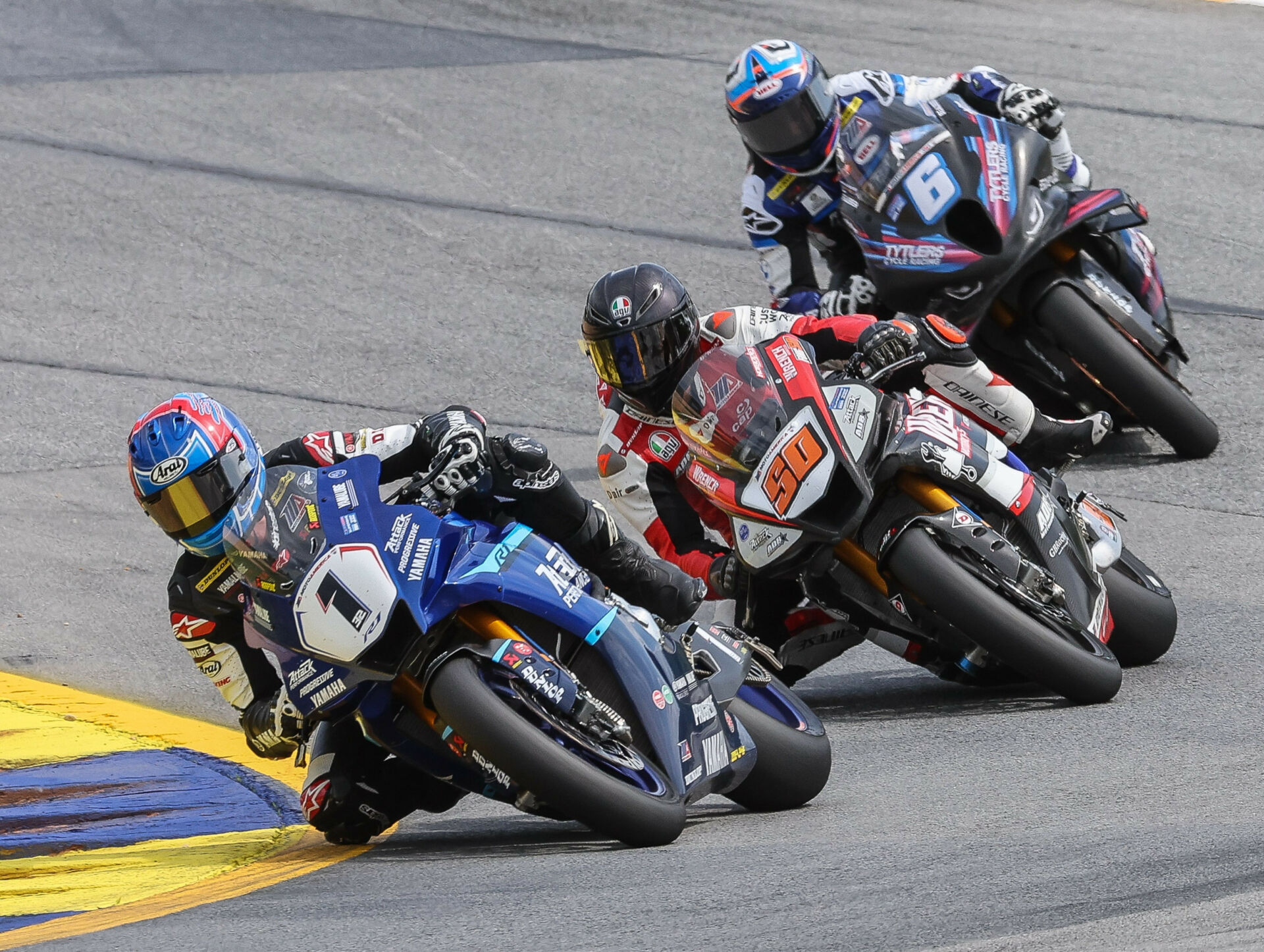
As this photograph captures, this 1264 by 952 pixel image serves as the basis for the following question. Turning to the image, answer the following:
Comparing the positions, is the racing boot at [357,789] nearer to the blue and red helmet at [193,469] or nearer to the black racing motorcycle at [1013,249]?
the blue and red helmet at [193,469]

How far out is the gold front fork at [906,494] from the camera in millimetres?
5988

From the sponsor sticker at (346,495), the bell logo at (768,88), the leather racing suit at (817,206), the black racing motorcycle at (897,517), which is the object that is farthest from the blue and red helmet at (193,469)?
the bell logo at (768,88)

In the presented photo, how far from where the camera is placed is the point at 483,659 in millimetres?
4820

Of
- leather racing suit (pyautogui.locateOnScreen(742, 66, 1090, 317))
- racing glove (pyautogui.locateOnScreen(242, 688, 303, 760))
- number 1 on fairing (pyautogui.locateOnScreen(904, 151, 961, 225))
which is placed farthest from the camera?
leather racing suit (pyautogui.locateOnScreen(742, 66, 1090, 317))

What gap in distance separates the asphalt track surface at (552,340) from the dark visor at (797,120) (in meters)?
2.00

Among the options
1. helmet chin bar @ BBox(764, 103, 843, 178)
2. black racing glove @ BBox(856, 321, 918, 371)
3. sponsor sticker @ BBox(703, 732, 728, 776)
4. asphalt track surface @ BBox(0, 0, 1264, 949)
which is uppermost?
black racing glove @ BBox(856, 321, 918, 371)

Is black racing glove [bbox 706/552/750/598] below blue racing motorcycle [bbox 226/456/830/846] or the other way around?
below

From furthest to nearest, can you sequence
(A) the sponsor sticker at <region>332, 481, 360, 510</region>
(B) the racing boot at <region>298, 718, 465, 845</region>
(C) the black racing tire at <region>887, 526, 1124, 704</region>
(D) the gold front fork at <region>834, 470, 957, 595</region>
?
(D) the gold front fork at <region>834, 470, 957, 595</region> → (C) the black racing tire at <region>887, 526, 1124, 704</region> → (B) the racing boot at <region>298, 718, 465, 845</region> → (A) the sponsor sticker at <region>332, 481, 360, 510</region>

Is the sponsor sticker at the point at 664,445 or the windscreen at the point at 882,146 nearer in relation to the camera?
the sponsor sticker at the point at 664,445

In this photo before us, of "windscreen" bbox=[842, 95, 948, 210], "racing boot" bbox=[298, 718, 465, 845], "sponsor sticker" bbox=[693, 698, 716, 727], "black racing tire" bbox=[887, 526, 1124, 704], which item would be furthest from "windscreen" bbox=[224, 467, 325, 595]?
"windscreen" bbox=[842, 95, 948, 210]

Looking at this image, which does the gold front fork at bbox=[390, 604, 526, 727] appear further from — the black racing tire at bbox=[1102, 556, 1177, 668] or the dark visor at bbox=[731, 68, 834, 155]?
the dark visor at bbox=[731, 68, 834, 155]

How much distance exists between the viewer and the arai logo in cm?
518

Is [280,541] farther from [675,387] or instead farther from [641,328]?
[675,387]

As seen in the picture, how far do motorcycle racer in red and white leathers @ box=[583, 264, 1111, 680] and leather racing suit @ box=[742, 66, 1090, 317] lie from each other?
1702mm
